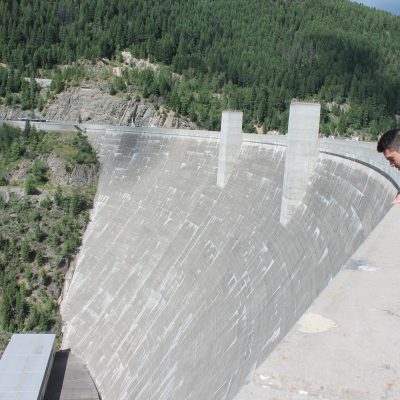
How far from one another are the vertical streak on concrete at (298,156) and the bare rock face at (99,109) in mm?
37242

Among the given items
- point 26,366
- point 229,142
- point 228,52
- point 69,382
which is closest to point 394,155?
point 229,142

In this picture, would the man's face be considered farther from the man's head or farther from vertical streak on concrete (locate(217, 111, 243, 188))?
vertical streak on concrete (locate(217, 111, 243, 188))

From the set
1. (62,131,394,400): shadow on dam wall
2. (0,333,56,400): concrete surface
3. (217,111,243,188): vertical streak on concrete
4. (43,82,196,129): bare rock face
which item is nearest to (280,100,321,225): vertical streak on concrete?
(62,131,394,400): shadow on dam wall

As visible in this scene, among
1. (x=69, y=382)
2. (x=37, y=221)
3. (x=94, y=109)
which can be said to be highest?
(x=69, y=382)

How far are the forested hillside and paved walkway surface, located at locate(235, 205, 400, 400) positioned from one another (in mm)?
52542

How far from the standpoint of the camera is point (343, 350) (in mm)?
2877

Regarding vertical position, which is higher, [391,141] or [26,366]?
[391,141]

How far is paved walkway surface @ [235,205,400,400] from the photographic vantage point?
2566mm

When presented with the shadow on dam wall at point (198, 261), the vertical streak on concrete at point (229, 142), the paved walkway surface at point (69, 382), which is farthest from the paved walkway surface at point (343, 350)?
the paved walkway surface at point (69, 382)

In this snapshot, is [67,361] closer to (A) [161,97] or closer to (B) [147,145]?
(B) [147,145]

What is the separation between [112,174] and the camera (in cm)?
3291

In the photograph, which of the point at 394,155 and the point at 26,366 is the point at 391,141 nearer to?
the point at 394,155

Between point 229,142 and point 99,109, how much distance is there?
32490 millimetres

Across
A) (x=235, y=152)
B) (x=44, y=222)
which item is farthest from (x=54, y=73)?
(x=235, y=152)
